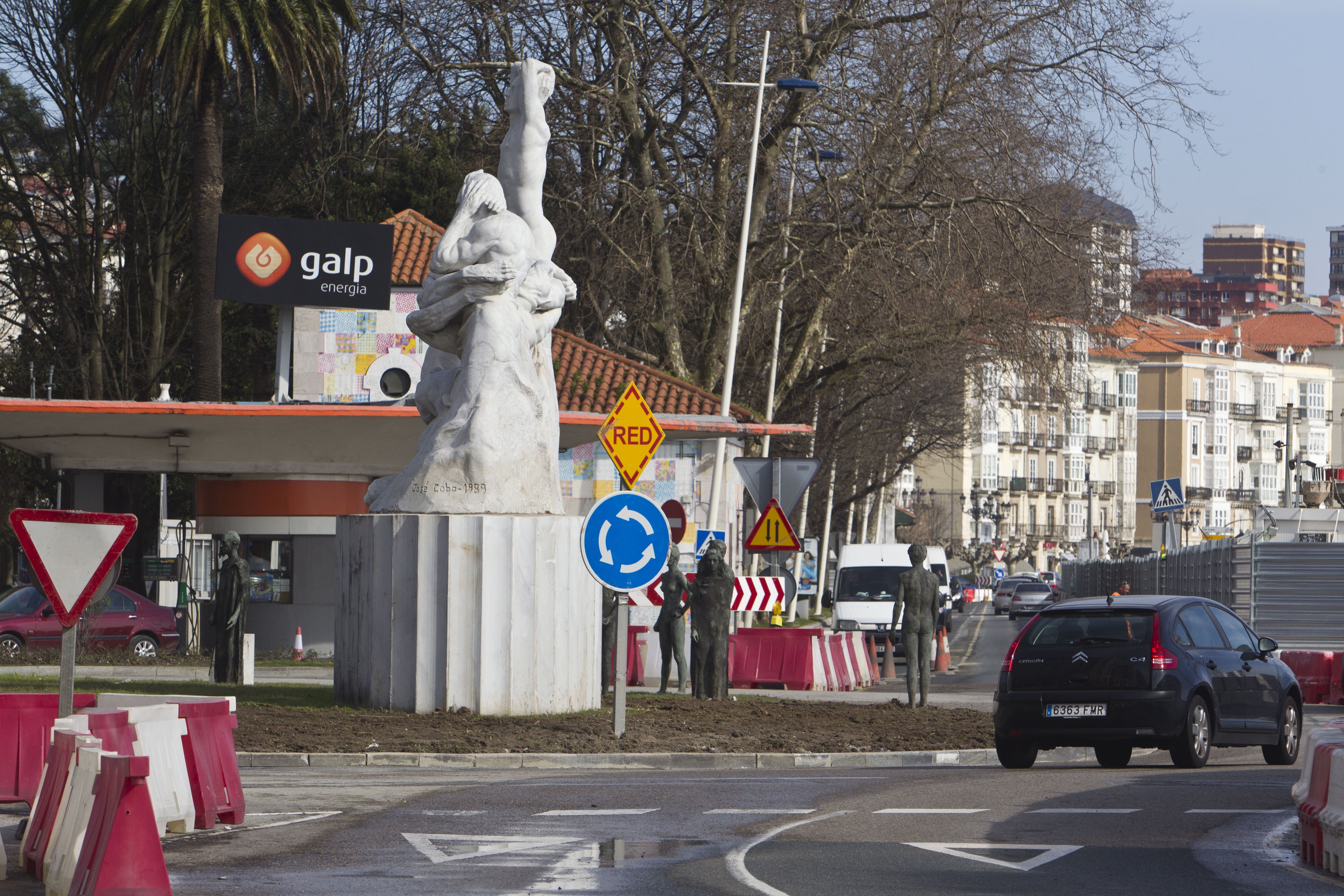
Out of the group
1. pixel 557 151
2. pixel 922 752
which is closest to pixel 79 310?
pixel 557 151

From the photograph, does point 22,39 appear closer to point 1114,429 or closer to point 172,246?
point 172,246

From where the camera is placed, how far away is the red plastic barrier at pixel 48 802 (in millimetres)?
9664

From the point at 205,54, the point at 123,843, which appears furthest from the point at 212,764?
the point at 205,54

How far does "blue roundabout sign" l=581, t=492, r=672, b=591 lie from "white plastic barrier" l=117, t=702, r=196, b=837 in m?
5.57

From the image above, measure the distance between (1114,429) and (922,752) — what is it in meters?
134

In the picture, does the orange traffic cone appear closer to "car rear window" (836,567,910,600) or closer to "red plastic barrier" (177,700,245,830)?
"car rear window" (836,567,910,600)

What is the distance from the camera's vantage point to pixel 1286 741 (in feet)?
56.1

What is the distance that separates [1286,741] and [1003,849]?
7394 mm

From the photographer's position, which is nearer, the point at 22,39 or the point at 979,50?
the point at 979,50

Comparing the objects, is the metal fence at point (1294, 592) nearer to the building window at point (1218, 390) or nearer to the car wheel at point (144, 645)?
the car wheel at point (144, 645)

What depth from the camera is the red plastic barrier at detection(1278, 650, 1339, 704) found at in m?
26.5

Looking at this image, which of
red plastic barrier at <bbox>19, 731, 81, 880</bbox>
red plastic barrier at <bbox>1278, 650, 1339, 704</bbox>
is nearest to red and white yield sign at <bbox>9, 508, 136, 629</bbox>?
red plastic barrier at <bbox>19, 731, 81, 880</bbox>

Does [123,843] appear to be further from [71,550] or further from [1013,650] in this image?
[1013,650]

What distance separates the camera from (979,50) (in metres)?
32.3
